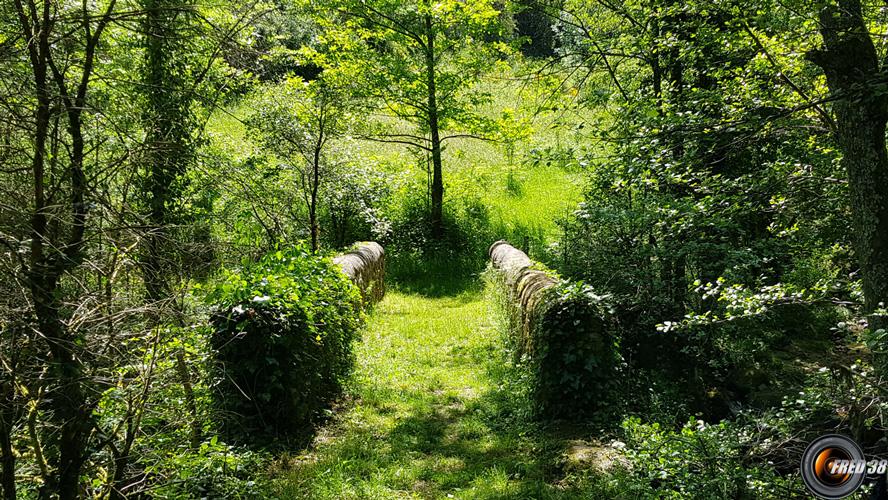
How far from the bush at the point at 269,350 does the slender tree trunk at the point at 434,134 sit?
886 cm

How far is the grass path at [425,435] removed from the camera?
458 cm

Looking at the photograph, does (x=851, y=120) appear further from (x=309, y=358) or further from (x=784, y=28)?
(x=309, y=358)

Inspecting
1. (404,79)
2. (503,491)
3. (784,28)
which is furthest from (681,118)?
(404,79)

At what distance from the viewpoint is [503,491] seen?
450 centimetres

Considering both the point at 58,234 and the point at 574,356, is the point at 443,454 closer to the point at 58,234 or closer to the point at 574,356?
the point at 574,356

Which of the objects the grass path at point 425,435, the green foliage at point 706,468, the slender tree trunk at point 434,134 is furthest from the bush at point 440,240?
the green foliage at point 706,468

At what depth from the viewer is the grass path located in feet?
15.0

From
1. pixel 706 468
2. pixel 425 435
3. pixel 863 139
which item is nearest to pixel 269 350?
pixel 425 435

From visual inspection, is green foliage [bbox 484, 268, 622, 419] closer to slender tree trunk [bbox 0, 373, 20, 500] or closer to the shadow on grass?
the shadow on grass

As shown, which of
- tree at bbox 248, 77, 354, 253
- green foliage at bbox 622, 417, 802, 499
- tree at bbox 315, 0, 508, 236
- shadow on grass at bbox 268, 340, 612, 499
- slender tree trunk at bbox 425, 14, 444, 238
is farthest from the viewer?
slender tree trunk at bbox 425, 14, 444, 238

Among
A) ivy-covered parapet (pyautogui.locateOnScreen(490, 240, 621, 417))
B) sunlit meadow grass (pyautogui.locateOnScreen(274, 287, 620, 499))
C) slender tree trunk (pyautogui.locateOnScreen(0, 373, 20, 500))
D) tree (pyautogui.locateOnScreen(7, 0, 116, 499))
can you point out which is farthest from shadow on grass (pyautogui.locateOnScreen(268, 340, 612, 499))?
slender tree trunk (pyautogui.locateOnScreen(0, 373, 20, 500))

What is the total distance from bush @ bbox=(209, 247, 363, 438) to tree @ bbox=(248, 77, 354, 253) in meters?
3.15

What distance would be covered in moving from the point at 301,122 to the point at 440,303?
4773 millimetres

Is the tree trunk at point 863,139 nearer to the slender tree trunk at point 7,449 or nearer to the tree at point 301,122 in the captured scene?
the slender tree trunk at point 7,449
